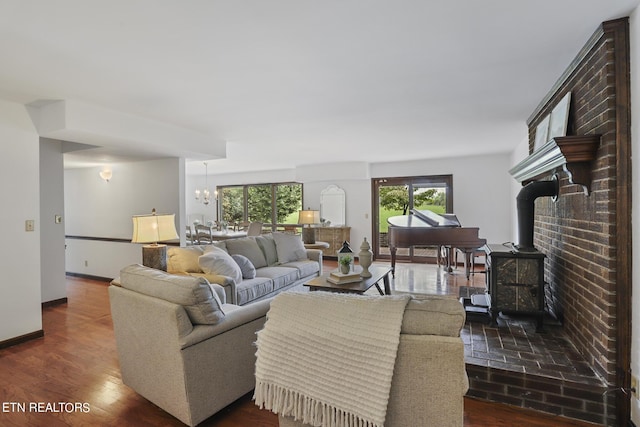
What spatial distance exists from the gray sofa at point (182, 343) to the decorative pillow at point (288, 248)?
2.61 meters

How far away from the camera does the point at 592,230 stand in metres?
2.17

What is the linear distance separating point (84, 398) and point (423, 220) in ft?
16.4

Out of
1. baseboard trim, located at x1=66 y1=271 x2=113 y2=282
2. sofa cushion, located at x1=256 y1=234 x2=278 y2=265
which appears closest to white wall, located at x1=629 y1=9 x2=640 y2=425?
sofa cushion, located at x1=256 y1=234 x2=278 y2=265

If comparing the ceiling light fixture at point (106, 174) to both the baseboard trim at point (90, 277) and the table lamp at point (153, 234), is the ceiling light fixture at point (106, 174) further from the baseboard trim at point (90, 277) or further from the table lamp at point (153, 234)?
the table lamp at point (153, 234)

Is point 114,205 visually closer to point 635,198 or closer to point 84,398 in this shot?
point 84,398

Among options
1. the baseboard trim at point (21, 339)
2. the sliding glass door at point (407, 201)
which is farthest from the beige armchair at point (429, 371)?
the sliding glass door at point (407, 201)

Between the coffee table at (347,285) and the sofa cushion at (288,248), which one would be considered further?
Answer: the sofa cushion at (288,248)

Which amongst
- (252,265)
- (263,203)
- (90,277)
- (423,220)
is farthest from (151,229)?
(263,203)

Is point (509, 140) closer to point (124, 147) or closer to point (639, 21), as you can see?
point (639, 21)

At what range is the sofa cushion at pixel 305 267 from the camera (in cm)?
459

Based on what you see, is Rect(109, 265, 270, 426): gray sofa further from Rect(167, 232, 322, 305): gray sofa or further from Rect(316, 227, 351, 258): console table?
Rect(316, 227, 351, 258): console table

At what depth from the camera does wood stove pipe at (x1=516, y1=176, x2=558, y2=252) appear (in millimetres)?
2926

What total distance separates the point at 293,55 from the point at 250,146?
11.1 ft

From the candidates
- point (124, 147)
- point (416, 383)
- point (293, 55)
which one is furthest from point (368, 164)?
point (416, 383)
